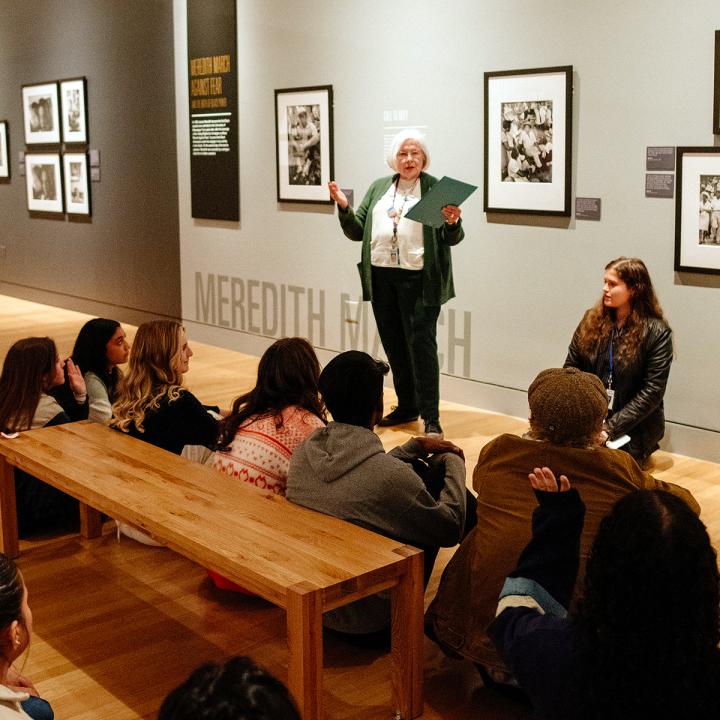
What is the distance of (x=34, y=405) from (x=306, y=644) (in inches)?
94.0

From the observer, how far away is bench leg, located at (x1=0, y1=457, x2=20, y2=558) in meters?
4.76

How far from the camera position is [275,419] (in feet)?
13.5

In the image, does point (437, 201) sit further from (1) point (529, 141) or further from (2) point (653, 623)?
(2) point (653, 623)

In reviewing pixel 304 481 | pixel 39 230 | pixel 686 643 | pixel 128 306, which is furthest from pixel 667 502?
pixel 39 230

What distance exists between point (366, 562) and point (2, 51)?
36.9 feet

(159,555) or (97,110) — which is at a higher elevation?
(97,110)

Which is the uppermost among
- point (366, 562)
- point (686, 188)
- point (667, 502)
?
point (686, 188)

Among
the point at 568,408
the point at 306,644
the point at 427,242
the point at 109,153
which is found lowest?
the point at 306,644

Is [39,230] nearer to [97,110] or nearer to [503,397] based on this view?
A: [97,110]

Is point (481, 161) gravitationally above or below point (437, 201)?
above

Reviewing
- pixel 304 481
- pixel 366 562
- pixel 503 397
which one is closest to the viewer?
pixel 366 562

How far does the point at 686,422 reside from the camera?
6.37 meters

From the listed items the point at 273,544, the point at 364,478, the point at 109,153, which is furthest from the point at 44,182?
the point at 273,544

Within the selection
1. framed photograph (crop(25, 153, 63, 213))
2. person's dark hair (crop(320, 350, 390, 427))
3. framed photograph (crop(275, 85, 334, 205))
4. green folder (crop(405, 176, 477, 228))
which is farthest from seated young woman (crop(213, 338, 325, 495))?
framed photograph (crop(25, 153, 63, 213))
